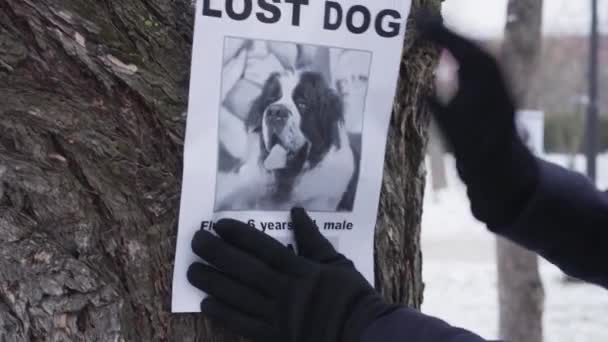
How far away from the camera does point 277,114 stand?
1.14 metres

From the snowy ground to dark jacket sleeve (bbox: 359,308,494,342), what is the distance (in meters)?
3.33

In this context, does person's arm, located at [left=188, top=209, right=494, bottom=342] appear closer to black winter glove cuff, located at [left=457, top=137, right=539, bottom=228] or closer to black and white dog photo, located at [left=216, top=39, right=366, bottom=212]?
black and white dog photo, located at [left=216, top=39, right=366, bottom=212]

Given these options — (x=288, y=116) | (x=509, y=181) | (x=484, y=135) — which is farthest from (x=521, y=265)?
(x=288, y=116)

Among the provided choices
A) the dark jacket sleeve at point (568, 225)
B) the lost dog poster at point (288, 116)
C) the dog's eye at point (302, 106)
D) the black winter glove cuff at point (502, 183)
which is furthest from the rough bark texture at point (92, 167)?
the dark jacket sleeve at point (568, 225)

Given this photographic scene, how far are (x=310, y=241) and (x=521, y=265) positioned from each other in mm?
3460

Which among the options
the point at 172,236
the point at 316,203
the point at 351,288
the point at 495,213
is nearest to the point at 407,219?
the point at 495,213

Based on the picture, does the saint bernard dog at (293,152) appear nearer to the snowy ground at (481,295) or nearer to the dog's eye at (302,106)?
the dog's eye at (302,106)

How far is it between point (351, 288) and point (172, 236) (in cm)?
26

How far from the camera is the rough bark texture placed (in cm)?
102

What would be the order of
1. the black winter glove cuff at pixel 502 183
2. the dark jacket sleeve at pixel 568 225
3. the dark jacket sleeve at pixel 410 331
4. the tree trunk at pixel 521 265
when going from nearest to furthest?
the dark jacket sleeve at pixel 410 331 → the black winter glove cuff at pixel 502 183 → the dark jacket sleeve at pixel 568 225 → the tree trunk at pixel 521 265

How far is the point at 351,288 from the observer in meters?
1.06

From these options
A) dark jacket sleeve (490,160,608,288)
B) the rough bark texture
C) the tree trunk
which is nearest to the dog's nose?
the rough bark texture

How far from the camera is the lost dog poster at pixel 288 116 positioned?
108 centimetres

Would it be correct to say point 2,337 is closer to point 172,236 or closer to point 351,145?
point 172,236
